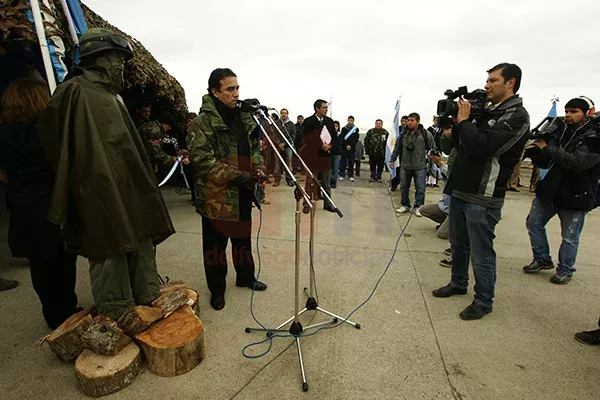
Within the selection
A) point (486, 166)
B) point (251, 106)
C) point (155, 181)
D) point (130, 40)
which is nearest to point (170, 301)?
point (155, 181)

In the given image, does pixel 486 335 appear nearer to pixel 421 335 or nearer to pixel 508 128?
pixel 421 335

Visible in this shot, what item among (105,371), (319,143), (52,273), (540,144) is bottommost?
(105,371)

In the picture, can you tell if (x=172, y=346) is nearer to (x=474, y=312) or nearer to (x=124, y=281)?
(x=124, y=281)

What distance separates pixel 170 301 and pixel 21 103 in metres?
1.65

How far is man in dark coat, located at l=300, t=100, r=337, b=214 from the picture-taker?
251 inches

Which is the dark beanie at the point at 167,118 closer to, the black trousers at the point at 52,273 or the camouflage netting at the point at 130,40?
the camouflage netting at the point at 130,40

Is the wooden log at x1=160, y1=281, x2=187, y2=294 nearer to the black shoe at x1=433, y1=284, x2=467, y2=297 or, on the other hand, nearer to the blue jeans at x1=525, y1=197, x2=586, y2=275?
the black shoe at x1=433, y1=284, x2=467, y2=297

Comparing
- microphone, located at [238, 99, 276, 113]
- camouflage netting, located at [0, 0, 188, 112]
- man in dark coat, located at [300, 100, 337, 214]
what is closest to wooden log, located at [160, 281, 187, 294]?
microphone, located at [238, 99, 276, 113]

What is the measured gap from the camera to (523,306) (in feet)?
10.2

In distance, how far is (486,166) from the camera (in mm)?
2652

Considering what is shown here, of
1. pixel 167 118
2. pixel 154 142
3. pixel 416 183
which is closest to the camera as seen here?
pixel 154 142

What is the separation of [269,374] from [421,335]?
1.26 meters

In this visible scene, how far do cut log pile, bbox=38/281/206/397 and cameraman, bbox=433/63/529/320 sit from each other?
7.48ft

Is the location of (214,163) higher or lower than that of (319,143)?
lower
